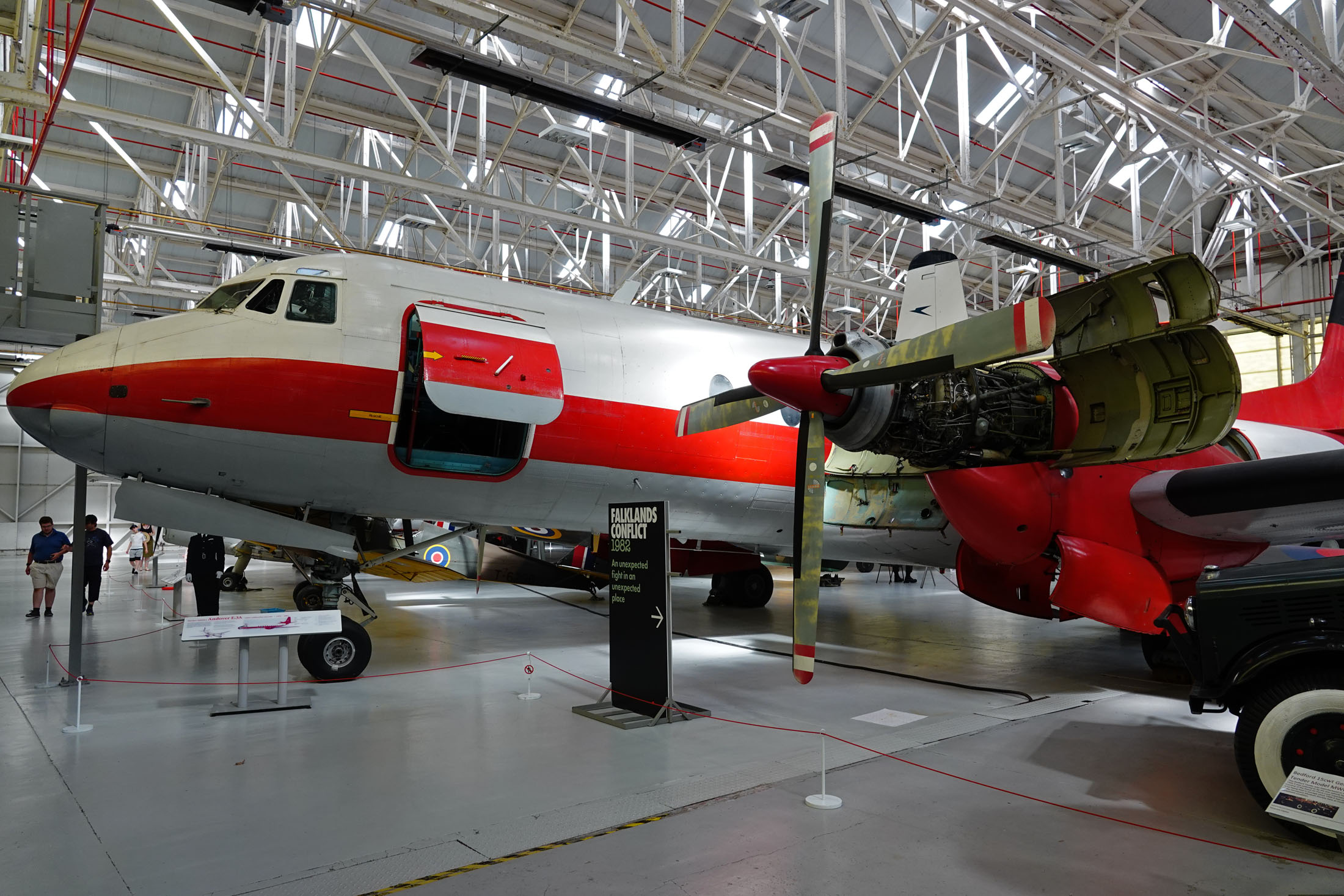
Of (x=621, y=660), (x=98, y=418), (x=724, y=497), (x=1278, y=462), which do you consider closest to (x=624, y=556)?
(x=621, y=660)

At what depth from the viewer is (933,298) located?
31.3 feet

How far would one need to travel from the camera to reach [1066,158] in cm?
2342

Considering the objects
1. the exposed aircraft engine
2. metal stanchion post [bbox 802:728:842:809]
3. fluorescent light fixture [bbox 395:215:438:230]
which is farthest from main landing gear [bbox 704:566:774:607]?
metal stanchion post [bbox 802:728:842:809]

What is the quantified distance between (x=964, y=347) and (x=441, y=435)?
5628mm

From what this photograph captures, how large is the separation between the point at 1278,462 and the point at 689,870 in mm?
7037

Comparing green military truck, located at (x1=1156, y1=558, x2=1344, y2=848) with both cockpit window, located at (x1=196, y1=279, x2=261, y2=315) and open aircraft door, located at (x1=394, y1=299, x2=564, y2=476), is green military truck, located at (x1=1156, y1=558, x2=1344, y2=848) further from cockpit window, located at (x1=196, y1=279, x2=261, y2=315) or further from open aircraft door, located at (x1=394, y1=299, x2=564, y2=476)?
cockpit window, located at (x1=196, y1=279, x2=261, y2=315)

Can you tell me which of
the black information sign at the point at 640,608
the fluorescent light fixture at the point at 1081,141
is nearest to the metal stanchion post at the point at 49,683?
the black information sign at the point at 640,608

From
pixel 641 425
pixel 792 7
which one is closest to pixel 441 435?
pixel 641 425

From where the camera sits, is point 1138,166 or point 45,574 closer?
point 45,574

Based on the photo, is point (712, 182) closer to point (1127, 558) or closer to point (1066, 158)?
point (1066, 158)

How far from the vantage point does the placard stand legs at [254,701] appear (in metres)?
7.71

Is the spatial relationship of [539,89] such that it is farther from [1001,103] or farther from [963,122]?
[1001,103]

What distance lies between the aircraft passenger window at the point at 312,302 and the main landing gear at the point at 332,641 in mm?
2754

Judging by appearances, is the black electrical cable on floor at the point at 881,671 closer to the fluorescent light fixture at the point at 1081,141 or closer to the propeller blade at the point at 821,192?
the propeller blade at the point at 821,192
